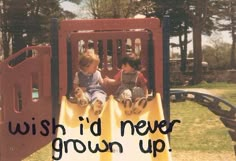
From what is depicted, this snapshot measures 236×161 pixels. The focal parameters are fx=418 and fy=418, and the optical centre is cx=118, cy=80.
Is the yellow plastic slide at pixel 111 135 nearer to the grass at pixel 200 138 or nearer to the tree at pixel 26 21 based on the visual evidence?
the grass at pixel 200 138

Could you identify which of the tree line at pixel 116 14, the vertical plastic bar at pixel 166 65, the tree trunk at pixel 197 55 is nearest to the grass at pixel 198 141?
the vertical plastic bar at pixel 166 65

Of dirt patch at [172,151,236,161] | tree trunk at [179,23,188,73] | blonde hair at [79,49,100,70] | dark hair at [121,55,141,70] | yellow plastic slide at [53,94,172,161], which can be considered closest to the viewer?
yellow plastic slide at [53,94,172,161]

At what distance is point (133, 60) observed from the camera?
4203 mm

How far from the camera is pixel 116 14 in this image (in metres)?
18.0

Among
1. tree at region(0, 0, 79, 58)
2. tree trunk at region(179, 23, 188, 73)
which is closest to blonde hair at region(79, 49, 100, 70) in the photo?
tree at region(0, 0, 79, 58)

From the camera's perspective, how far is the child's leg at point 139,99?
3.72 m

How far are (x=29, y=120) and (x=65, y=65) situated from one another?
0.68m

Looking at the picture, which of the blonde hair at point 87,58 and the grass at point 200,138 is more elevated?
the blonde hair at point 87,58

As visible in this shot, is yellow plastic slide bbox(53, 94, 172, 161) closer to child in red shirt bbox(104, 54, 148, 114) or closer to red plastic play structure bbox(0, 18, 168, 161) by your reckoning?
child in red shirt bbox(104, 54, 148, 114)

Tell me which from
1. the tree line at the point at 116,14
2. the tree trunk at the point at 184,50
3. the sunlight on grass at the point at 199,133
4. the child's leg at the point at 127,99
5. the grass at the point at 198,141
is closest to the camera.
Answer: the child's leg at the point at 127,99

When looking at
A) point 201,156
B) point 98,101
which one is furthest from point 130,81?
point 201,156

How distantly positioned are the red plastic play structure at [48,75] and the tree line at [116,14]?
13.0m

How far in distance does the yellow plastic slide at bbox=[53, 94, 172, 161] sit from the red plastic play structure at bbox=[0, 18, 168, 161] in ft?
0.97

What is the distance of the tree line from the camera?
18656mm
